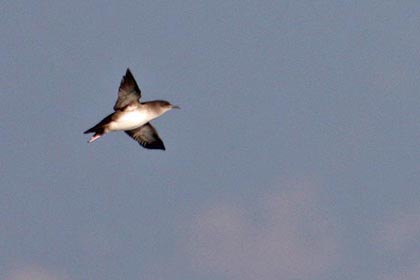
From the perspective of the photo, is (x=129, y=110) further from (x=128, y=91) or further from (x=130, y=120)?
(x=128, y=91)

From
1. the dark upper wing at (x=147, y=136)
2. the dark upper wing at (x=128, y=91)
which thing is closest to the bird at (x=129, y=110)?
the dark upper wing at (x=128, y=91)

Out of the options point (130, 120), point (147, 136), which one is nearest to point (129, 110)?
point (130, 120)

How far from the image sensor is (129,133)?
67625 millimetres

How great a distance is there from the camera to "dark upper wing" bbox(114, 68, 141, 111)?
203ft

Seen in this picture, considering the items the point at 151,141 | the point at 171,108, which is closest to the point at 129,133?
the point at 151,141

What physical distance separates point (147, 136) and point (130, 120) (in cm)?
508

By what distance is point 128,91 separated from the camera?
6219 centimetres

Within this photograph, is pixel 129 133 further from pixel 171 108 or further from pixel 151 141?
pixel 171 108

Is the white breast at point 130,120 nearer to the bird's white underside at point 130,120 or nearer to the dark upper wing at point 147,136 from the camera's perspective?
the bird's white underside at point 130,120

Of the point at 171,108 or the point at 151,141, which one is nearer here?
the point at 171,108

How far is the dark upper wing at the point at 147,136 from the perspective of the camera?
6694 cm

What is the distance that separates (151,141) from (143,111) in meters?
5.25

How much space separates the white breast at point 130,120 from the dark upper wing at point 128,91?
2.37 feet

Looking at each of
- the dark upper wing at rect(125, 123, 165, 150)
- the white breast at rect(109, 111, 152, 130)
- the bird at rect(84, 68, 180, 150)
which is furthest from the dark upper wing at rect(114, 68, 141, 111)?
the dark upper wing at rect(125, 123, 165, 150)
